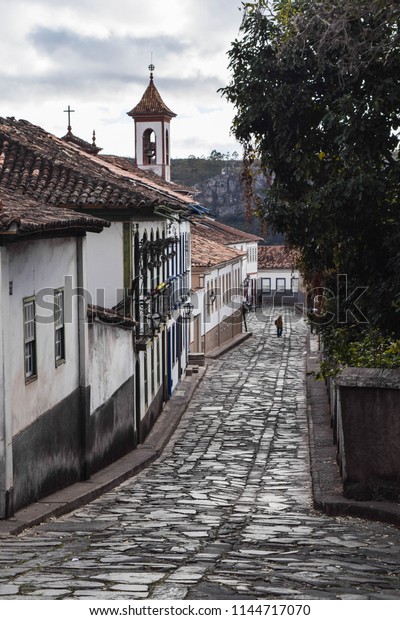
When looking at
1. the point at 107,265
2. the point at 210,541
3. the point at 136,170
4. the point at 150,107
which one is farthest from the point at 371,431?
the point at 150,107

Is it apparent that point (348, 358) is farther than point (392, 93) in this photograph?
Yes

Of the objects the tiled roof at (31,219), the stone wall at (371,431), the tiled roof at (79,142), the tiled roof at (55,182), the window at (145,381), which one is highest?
the tiled roof at (79,142)

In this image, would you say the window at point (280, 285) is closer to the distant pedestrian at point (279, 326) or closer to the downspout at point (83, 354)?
the distant pedestrian at point (279, 326)

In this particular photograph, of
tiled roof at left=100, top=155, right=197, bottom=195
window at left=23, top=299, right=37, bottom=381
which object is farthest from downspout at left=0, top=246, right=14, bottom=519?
tiled roof at left=100, top=155, right=197, bottom=195

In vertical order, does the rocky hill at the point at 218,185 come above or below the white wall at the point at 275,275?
above

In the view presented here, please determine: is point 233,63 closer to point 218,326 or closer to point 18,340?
point 18,340

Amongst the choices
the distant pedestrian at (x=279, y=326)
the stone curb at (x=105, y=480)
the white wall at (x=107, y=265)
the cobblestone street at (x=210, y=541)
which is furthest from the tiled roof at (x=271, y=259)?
the cobblestone street at (x=210, y=541)

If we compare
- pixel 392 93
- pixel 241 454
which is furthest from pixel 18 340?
pixel 241 454

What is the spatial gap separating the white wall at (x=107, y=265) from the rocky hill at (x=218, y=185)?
12857 centimetres

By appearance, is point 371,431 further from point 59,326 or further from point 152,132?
point 152,132

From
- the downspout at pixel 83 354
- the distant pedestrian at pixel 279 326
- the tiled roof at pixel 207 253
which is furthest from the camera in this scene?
the distant pedestrian at pixel 279 326

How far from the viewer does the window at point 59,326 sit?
46.8 ft

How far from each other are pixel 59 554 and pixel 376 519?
4.18 metres

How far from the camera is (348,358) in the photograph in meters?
13.8
